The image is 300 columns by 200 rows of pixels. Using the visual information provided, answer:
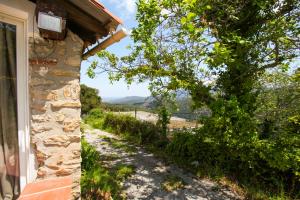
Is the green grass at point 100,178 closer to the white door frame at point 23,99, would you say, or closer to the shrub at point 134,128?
the white door frame at point 23,99

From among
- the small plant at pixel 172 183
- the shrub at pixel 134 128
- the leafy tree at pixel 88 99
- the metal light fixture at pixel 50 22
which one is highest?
the metal light fixture at pixel 50 22

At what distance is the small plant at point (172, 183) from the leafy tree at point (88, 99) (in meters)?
17.3

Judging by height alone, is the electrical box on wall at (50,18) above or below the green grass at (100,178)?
above

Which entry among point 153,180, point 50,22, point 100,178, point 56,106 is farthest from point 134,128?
point 50,22

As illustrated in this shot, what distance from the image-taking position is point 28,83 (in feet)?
11.2

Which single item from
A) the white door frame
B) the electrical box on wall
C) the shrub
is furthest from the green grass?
the electrical box on wall

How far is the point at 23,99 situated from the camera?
339 cm

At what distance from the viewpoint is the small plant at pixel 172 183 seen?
7084 mm

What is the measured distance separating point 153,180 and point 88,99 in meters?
18.0

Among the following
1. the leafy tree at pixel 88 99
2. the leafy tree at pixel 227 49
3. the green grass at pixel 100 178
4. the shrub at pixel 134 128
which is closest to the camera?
the green grass at pixel 100 178

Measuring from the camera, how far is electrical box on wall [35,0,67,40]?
3.10 metres

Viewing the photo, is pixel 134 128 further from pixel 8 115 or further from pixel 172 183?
pixel 8 115

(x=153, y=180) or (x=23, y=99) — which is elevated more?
(x=23, y=99)

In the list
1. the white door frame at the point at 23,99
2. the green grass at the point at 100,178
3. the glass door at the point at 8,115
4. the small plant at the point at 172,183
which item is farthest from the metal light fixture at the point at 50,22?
the small plant at the point at 172,183
